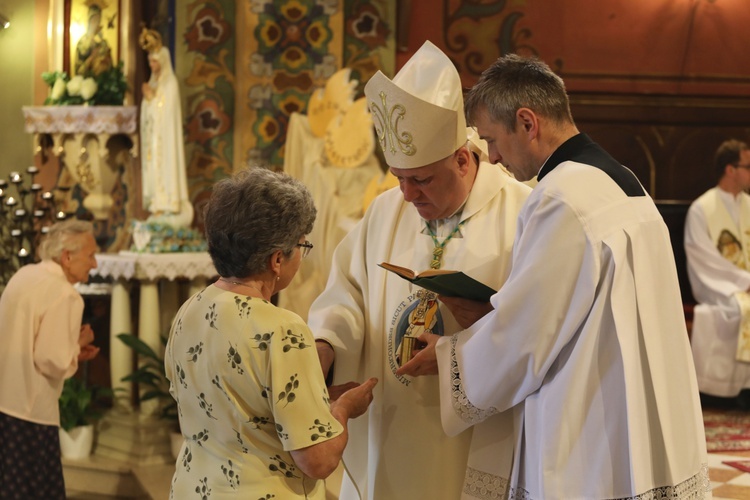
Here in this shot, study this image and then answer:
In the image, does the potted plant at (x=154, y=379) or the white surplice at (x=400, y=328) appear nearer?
the white surplice at (x=400, y=328)

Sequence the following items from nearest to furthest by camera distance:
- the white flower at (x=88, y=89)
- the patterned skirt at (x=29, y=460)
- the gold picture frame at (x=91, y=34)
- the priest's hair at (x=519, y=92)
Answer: the priest's hair at (x=519, y=92), the patterned skirt at (x=29, y=460), the white flower at (x=88, y=89), the gold picture frame at (x=91, y=34)

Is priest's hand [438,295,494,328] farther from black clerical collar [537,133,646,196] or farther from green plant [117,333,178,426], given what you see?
green plant [117,333,178,426]

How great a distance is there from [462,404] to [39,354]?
2612mm

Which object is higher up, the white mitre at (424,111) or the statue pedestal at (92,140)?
the white mitre at (424,111)

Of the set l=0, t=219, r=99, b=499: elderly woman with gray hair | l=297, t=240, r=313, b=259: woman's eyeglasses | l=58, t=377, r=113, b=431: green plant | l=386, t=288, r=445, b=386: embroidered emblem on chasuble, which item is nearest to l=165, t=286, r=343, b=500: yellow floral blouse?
l=297, t=240, r=313, b=259: woman's eyeglasses

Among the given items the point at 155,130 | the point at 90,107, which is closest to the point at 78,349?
the point at 155,130

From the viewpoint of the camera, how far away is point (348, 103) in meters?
5.69

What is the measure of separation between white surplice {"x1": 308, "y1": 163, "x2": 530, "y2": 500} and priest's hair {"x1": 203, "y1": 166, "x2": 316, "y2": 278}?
2.15 feet

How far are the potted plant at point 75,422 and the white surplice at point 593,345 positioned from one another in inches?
157

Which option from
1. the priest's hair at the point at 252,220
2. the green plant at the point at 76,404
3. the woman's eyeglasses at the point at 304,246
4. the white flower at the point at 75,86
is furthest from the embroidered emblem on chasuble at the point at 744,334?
the priest's hair at the point at 252,220

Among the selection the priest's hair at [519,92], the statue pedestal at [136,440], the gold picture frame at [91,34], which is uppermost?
the gold picture frame at [91,34]

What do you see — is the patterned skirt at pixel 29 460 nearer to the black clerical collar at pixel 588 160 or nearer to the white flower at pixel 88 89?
the white flower at pixel 88 89

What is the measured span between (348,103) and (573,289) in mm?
3652

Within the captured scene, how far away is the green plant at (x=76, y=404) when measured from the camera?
5742mm
